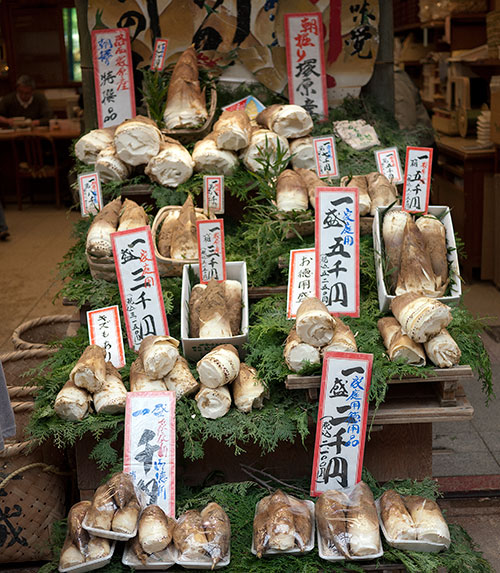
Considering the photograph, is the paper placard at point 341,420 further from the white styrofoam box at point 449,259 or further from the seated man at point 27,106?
the seated man at point 27,106

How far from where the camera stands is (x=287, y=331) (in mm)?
2441

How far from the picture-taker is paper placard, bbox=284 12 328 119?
4.11 m

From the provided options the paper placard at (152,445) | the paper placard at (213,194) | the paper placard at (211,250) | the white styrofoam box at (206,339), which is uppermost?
the paper placard at (213,194)

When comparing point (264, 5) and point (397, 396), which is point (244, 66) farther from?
point (397, 396)

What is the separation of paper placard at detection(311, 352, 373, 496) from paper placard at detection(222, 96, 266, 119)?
2.24 metres

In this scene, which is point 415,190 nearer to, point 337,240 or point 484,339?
point 337,240

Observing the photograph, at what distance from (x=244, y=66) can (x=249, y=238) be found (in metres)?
1.66

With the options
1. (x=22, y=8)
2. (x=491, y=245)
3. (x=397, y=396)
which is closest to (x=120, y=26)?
(x=397, y=396)

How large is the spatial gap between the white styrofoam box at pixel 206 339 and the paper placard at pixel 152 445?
0.85ft

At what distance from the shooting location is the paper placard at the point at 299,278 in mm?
2611

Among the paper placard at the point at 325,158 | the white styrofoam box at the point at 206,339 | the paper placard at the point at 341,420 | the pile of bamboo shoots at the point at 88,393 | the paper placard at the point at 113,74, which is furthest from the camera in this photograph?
the paper placard at the point at 113,74

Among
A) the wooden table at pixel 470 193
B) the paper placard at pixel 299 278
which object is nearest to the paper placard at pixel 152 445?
the paper placard at pixel 299 278

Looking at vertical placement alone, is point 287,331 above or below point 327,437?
above

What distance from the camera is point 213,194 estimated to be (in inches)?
125
